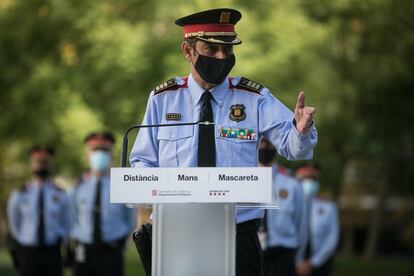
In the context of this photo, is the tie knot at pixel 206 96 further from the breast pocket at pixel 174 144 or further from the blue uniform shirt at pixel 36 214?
the blue uniform shirt at pixel 36 214

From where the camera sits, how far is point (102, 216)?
15.1 metres

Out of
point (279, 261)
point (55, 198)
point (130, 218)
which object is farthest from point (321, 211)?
point (55, 198)

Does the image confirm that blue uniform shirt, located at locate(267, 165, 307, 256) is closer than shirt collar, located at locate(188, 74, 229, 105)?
No

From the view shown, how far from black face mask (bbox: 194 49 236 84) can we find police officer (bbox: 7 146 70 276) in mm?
8953

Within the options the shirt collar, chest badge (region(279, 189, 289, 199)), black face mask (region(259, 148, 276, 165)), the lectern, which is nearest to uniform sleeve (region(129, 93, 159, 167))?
the shirt collar

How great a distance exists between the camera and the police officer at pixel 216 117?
6551mm

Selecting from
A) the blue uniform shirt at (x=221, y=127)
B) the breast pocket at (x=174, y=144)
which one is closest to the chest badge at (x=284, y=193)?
the blue uniform shirt at (x=221, y=127)

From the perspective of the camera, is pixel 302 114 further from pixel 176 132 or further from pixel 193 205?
pixel 176 132

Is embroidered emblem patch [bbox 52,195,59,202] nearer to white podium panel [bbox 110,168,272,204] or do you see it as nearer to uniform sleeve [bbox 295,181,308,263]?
uniform sleeve [bbox 295,181,308,263]

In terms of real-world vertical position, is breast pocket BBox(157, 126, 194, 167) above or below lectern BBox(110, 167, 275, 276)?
above

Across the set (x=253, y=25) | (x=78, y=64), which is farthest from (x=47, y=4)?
(x=253, y=25)

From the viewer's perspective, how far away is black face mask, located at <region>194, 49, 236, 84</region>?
6551 millimetres

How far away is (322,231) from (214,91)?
37.1 feet

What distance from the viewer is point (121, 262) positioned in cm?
1520
